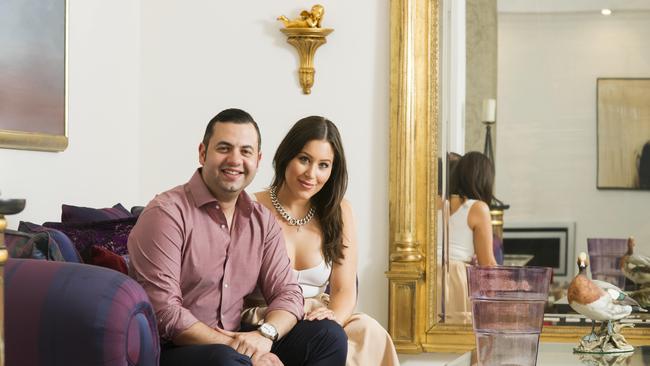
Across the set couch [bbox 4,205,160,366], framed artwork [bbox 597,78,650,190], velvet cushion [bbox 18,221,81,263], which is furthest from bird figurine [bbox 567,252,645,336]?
framed artwork [bbox 597,78,650,190]

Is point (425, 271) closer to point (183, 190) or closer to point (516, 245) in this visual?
point (516, 245)

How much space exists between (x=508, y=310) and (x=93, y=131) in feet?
7.33

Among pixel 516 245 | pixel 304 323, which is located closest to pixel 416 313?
pixel 516 245

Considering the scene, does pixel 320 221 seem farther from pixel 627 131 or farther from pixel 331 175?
pixel 627 131

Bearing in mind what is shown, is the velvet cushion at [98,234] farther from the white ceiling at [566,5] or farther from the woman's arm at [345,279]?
the white ceiling at [566,5]

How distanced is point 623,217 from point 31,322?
295 cm

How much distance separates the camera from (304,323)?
10.1 ft

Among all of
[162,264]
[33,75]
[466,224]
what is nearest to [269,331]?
[162,264]

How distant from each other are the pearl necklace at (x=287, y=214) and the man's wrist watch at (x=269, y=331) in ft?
2.02

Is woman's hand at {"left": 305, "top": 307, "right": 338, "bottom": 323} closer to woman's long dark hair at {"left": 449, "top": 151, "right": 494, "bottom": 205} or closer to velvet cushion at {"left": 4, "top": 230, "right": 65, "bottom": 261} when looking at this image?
velvet cushion at {"left": 4, "top": 230, "right": 65, "bottom": 261}

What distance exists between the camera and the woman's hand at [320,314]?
3158 millimetres

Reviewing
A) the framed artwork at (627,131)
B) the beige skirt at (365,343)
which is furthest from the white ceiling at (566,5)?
the beige skirt at (365,343)

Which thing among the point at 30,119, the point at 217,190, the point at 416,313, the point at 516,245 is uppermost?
the point at 30,119

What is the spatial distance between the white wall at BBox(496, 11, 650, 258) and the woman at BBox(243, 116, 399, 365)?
128 cm
